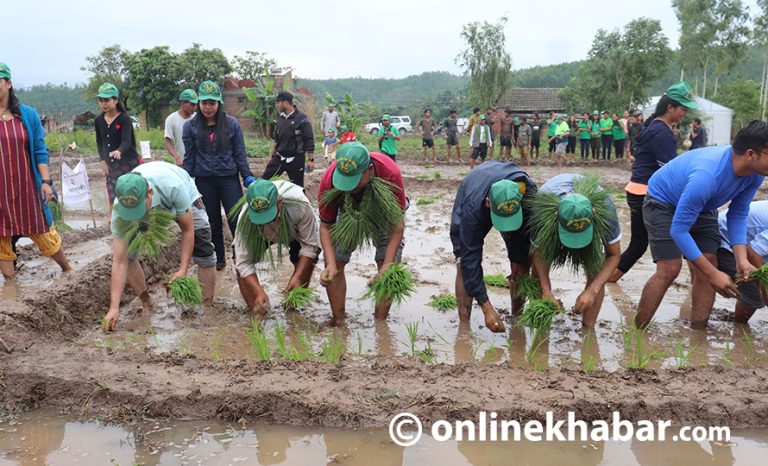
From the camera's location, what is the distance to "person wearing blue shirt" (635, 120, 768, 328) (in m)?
3.87

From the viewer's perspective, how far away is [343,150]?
4.30 m

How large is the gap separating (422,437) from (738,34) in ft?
136

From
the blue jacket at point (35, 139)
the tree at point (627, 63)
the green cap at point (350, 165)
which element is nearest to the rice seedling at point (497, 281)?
the green cap at point (350, 165)

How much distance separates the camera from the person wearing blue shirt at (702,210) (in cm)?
387

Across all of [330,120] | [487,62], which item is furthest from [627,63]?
[330,120]

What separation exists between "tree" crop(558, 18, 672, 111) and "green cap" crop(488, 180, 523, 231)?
85.6 ft

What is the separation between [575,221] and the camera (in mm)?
3818

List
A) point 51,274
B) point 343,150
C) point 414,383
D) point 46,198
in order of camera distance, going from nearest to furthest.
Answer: point 414,383
point 343,150
point 46,198
point 51,274

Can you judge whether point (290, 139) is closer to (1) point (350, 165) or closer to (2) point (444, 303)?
(2) point (444, 303)

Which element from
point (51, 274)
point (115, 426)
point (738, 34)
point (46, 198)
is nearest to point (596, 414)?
point (115, 426)

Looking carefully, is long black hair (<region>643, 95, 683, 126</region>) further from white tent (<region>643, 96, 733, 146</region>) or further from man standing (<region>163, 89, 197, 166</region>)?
white tent (<region>643, 96, 733, 146</region>)

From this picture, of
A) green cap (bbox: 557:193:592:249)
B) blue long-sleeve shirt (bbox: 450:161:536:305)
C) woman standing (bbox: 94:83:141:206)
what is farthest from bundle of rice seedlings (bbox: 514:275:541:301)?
woman standing (bbox: 94:83:141:206)

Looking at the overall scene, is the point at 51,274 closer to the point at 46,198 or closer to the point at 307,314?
the point at 46,198
